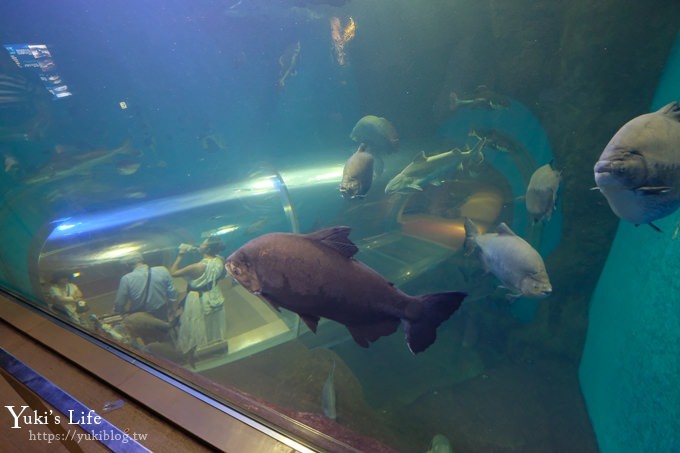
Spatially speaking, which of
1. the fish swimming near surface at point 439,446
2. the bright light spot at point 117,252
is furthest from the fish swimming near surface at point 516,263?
the bright light spot at point 117,252

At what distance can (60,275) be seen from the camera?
3680mm

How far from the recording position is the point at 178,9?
8492 millimetres

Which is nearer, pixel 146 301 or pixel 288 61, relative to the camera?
pixel 146 301

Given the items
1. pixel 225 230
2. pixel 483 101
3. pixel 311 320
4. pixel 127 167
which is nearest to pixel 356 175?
pixel 311 320

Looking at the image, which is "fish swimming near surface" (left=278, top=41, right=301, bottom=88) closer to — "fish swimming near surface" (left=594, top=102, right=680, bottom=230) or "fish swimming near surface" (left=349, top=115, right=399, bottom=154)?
"fish swimming near surface" (left=349, top=115, right=399, bottom=154)

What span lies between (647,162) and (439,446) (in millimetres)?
2938

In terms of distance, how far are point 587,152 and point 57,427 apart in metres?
6.03

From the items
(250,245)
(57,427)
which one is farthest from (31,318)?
(250,245)

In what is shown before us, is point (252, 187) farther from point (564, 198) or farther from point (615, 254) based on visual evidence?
point (615, 254)

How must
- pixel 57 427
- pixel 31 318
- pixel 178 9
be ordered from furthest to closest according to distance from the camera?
pixel 178 9, pixel 31 318, pixel 57 427

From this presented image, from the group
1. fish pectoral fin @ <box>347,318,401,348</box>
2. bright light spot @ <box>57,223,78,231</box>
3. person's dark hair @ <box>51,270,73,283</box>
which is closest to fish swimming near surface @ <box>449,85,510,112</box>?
fish pectoral fin @ <box>347,318,401,348</box>

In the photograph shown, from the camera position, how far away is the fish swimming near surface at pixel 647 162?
1.62 m

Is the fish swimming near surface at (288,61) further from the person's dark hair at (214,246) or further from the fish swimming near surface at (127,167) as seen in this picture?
the person's dark hair at (214,246)

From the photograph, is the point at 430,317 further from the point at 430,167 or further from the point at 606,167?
the point at 430,167
